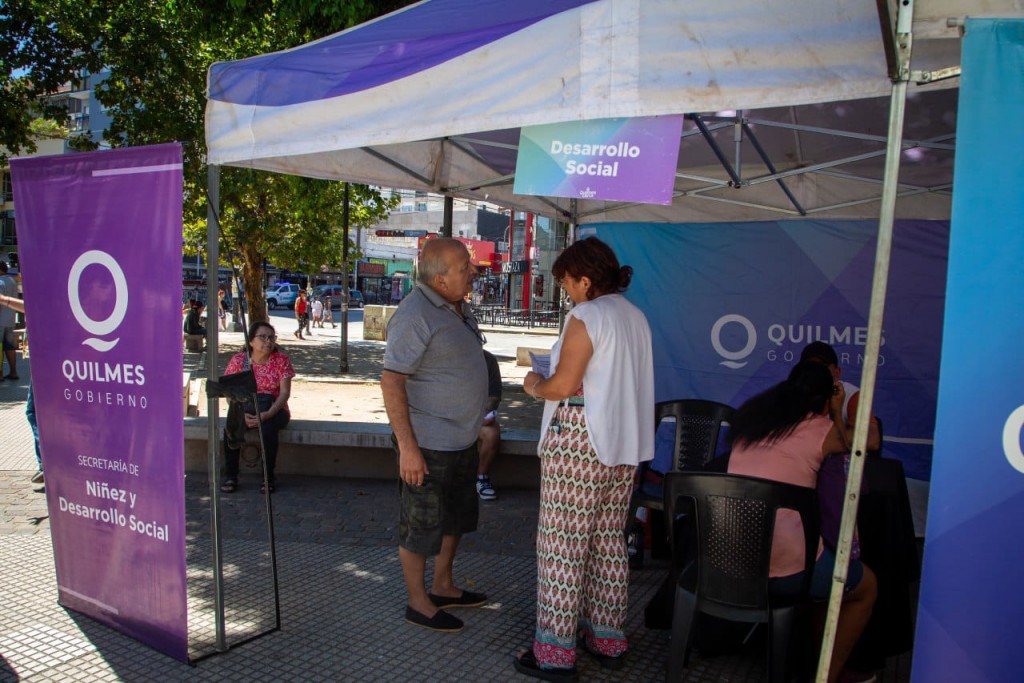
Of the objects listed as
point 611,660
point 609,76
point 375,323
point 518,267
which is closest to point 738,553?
point 611,660

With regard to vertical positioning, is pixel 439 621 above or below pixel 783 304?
below

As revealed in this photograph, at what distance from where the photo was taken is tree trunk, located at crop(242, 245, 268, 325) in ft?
58.9

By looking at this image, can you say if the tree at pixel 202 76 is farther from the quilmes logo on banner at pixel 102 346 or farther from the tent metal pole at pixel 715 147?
the quilmes logo on banner at pixel 102 346

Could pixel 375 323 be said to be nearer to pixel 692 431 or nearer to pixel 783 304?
pixel 783 304

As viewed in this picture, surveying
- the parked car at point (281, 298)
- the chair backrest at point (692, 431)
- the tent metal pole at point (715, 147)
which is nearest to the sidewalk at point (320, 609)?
the chair backrest at point (692, 431)

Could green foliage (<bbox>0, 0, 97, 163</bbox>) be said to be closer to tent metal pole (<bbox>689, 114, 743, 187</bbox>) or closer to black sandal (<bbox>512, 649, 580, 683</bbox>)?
tent metal pole (<bbox>689, 114, 743, 187</bbox>)

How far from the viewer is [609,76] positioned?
277 cm

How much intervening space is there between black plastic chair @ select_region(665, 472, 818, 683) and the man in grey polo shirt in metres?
1.03

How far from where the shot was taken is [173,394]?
3094 mm

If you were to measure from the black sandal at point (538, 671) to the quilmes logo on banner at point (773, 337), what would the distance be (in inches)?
137

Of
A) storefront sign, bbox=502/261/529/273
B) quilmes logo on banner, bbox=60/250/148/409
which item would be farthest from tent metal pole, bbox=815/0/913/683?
storefront sign, bbox=502/261/529/273

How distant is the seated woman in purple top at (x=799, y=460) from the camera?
302 centimetres

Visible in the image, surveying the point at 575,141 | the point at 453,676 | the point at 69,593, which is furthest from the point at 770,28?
the point at 69,593

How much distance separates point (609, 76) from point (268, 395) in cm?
447
